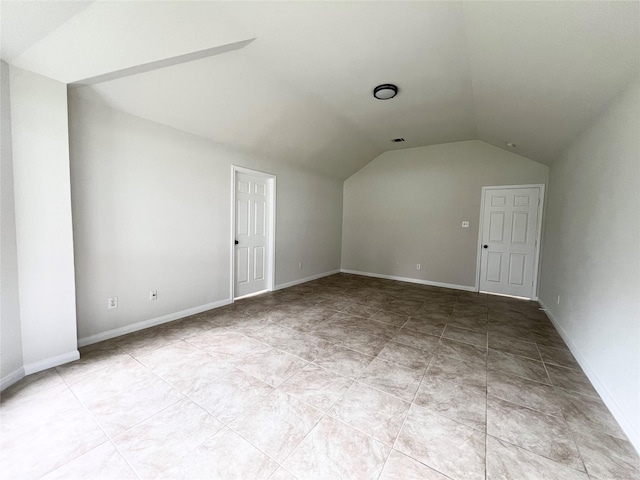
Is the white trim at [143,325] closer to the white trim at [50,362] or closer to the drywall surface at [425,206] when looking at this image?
the white trim at [50,362]

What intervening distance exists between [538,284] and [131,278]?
6.17 meters

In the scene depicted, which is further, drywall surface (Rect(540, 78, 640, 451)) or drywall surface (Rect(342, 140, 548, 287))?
drywall surface (Rect(342, 140, 548, 287))

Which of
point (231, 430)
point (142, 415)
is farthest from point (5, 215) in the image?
point (231, 430)

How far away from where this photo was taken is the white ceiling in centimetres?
169

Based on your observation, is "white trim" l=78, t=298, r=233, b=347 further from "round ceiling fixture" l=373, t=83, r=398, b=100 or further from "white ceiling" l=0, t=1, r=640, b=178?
"round ceiling fixture" l=373, t=83, r=398, b=100

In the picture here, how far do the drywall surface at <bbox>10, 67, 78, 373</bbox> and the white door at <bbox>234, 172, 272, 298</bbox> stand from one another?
2.10 meters

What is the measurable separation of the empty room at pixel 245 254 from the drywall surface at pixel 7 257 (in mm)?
15

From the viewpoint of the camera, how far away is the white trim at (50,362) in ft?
6.81

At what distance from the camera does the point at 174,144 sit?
10.3 ft

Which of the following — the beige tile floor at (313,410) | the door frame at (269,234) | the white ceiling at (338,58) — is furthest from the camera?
the door frame at (269,234)

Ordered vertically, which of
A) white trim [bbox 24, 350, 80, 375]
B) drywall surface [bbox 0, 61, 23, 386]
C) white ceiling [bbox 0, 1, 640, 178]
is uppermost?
white ceiling [bbox 0, 1, 640, 178]

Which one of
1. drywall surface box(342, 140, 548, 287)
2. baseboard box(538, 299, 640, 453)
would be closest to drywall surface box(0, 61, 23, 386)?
baseboard box(538, 299, 640, 453)

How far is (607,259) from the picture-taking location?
2.10m

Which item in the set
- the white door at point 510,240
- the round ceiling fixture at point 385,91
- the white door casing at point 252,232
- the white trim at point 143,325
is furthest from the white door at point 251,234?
the white door at point 510,240
